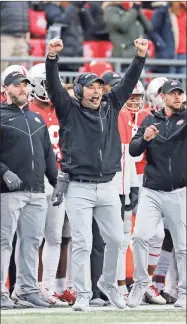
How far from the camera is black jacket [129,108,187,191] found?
533 inches

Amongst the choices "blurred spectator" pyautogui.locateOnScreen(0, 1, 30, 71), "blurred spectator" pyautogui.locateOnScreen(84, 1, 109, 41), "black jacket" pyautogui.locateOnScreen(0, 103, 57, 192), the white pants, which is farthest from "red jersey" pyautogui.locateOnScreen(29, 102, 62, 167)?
"blurred spectator" pyautogui.locateOnScreen(84, 1, 109, 41)

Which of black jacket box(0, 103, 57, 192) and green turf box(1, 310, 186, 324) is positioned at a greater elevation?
black jacket box(0, 103, 57, 192)

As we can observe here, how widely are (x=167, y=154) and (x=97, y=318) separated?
1.91 m

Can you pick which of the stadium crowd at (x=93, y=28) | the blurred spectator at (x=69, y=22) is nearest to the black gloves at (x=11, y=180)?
the stadium crowd at (x=93, y=28)

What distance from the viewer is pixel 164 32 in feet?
68.0

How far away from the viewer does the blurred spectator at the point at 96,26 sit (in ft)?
66.6

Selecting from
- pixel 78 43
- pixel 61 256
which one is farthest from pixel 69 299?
pixel 78 43

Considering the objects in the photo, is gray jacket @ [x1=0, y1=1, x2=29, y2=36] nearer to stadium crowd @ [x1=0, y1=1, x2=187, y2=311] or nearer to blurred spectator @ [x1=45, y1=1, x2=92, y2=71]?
blurred spectator @ [x1=45, y1=1, x2=92, y2=71]

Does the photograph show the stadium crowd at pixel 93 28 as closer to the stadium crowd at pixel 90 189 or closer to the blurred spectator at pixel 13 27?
the blurred spectator at pixel 13 27

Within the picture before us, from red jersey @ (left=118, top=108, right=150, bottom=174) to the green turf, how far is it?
2.12 m

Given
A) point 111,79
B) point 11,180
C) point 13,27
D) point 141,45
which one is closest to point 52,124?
point 111,79

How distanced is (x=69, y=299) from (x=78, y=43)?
254 inches

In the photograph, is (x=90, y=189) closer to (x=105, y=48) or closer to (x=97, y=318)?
(x=97, y=318)

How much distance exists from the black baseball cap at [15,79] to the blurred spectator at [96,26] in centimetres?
690
